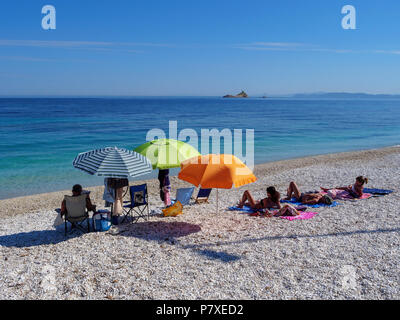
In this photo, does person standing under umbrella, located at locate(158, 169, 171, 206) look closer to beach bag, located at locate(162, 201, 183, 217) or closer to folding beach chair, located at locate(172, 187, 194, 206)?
folding beach chair, located at locate(172, 187, 194, 206)

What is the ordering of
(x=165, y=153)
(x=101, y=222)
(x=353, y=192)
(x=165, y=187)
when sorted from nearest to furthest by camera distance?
(x=101, y=222)
(x=165, y=153)
(x=165, y=187)
(x=353, y=192)

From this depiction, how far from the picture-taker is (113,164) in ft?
23.9

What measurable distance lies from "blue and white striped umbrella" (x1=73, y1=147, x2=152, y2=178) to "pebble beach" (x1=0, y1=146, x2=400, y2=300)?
1349 mm

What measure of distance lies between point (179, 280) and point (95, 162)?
334cm

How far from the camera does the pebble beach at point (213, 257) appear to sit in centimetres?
503

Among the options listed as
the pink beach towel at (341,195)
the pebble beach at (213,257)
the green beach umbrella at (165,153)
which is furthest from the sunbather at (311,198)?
the green beach umbrella at (165,153)

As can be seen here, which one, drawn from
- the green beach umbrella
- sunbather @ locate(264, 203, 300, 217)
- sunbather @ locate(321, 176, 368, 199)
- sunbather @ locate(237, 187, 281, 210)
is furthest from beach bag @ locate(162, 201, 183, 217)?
sunbather @ locate(321, 176, 368, 199)

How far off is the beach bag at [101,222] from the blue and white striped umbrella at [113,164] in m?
1.07

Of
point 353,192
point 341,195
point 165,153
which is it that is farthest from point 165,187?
point 353,192

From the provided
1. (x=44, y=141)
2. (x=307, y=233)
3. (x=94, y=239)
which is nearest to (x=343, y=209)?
(x=307, y=233)

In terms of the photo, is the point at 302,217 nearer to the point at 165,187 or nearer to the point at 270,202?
the point at 270,202

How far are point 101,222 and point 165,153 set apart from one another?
2323 mm

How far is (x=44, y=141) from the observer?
106 ft

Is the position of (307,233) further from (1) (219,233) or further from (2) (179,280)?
(2) (179,280)
